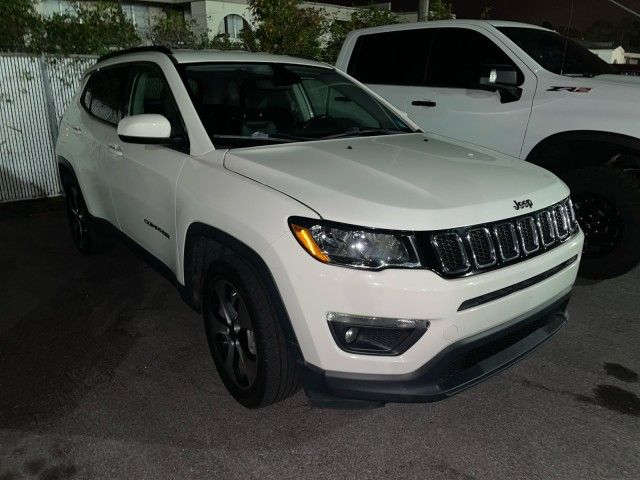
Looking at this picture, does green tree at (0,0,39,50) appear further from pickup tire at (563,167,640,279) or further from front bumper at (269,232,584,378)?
pickup tire at (563,167,640,279)

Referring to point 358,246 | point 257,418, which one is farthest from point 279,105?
point 257,418

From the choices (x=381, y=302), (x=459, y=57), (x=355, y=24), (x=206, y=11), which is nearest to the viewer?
(x=381, y=302)

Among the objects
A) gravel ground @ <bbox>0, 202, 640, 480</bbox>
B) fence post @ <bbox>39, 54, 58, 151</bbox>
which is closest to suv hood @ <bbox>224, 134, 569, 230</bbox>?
gravel ground @ <bbox>0, 202, 640, 480</bbox>

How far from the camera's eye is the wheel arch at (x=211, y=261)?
232cm

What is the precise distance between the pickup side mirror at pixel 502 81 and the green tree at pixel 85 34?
211 inches

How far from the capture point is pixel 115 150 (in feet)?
12.3

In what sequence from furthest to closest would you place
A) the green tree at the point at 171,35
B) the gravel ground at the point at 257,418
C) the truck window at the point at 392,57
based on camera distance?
the green tree at the point at 171,35, the truck window at the point at 392,57, the gravel ground at the point at 257,418

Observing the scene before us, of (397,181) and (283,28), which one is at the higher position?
(283,28)

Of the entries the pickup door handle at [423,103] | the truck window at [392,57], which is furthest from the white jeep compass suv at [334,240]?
the truck window at [392,57]

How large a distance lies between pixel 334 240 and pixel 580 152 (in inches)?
123

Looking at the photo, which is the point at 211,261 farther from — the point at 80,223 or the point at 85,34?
the point at 85,34

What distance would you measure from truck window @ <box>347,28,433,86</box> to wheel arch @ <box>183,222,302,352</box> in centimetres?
330

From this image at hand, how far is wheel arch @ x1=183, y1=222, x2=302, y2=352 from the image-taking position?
2.32 meters

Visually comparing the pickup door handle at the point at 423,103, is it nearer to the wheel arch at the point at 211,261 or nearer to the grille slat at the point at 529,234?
the grille slat at the point at 529,234
